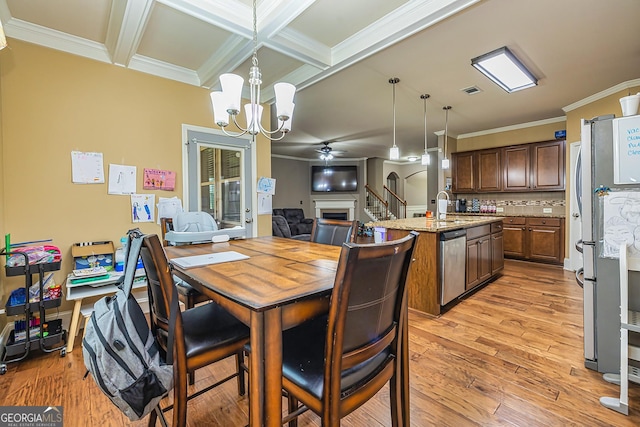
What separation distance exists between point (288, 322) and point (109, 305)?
0.81 m

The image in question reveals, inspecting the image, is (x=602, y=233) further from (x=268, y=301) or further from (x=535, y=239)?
(x=535, y=239)

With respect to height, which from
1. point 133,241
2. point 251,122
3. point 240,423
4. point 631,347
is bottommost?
point 240,423

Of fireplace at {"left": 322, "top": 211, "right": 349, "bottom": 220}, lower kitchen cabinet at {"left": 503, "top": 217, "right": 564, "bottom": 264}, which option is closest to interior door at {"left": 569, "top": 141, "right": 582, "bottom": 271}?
lower kitchen cabinet at {"left": 503, "top": 217, "right": 564, "bottom": 264}

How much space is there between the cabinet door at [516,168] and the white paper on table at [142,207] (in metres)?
5.86

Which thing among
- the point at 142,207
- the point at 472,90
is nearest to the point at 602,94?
the point at 472,90

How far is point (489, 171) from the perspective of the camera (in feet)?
18.6

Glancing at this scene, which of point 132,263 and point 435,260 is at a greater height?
point 132,263

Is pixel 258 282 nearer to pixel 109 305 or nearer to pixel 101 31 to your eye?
pixel 109 305

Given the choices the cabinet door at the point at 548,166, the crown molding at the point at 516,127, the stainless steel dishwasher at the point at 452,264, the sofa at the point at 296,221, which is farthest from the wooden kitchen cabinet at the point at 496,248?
the sofa at the point at 296,221

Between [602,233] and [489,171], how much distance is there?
13.9 ft

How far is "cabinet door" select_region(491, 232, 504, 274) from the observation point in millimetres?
4066

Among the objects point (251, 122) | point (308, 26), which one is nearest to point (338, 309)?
point (251, 122)

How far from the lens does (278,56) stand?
2.96 m

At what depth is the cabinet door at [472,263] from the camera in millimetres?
3395
